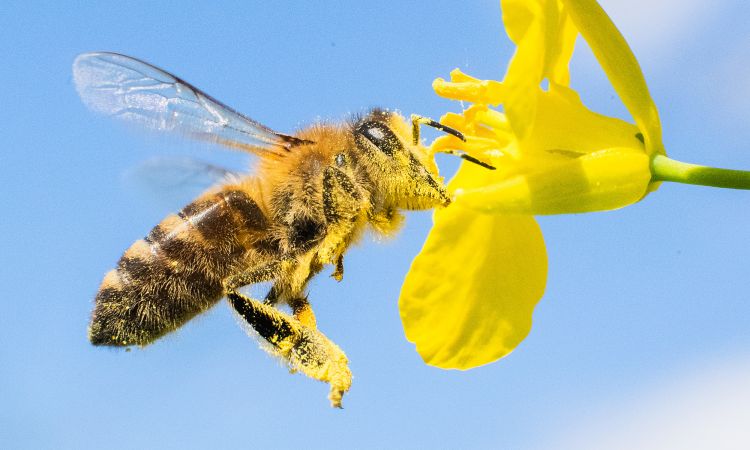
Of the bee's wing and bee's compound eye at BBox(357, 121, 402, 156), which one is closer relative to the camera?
bee's compound eye at BBox(357, 121, 402, 156)

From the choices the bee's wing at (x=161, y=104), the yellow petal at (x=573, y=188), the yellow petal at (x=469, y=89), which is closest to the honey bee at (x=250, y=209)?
the bee's wing at (x=161, y=104)

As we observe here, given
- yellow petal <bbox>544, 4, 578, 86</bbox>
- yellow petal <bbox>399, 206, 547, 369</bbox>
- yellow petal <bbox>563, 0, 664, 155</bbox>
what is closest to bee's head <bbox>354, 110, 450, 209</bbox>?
yellow petal <bbox>399, 206, 547, 369</bbox>

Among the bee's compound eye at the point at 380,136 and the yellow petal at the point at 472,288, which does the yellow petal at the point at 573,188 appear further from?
the bee's compound eye at the point at 380,136

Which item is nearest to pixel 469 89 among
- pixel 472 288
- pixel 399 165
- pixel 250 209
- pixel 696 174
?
pixel 399 165

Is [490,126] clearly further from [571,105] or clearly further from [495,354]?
[495,354]

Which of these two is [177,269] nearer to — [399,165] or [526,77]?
[399,165]

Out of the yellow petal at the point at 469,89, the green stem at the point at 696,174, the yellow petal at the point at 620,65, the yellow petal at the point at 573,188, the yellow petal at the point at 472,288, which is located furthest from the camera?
the yellow petal at the point at 472,288

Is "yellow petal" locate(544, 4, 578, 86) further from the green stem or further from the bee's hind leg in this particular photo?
the bee's hind leg
